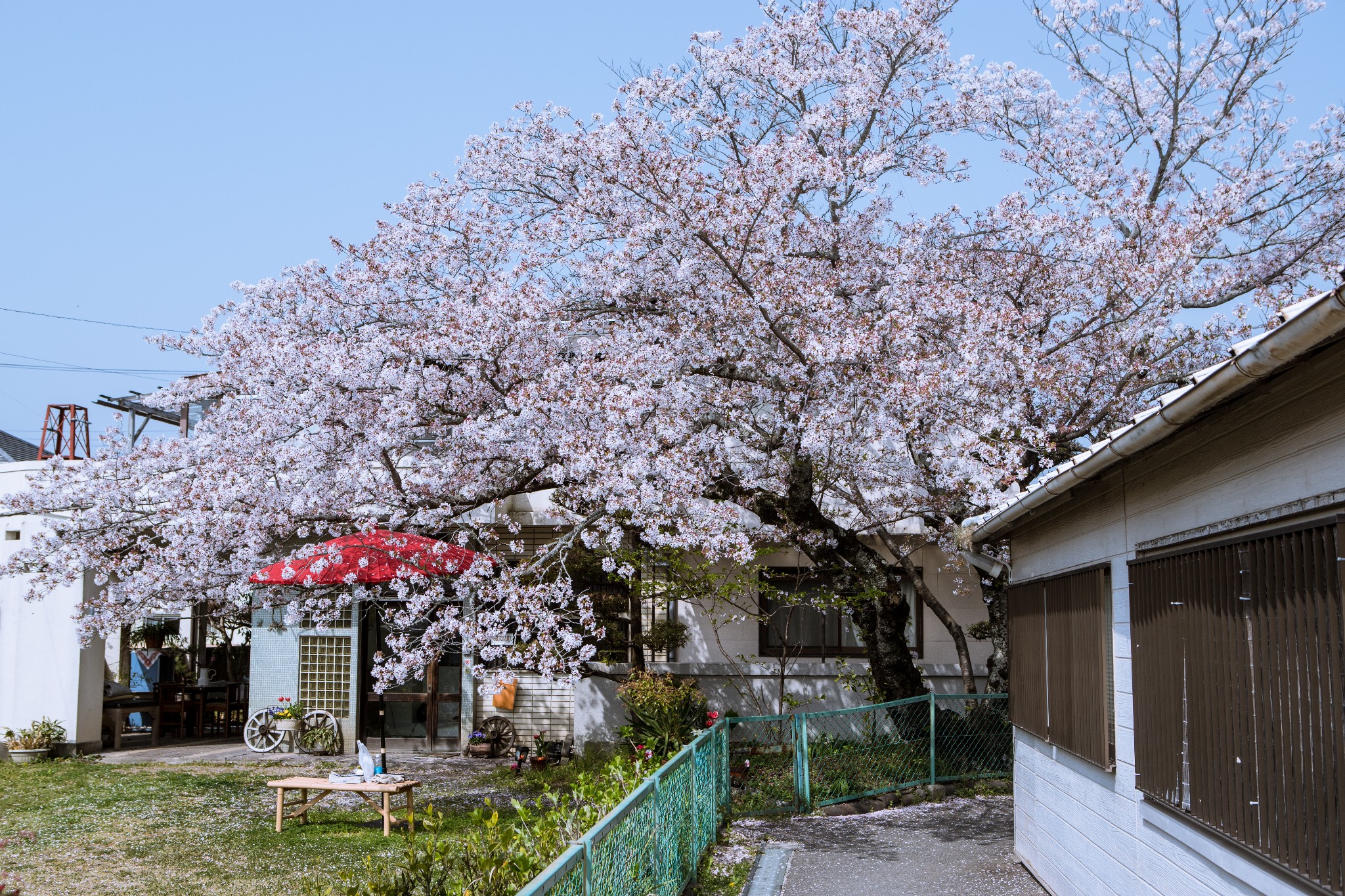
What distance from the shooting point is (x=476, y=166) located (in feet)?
43.3

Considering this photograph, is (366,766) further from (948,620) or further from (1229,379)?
(1229,379)

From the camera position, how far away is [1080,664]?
6.67 meters

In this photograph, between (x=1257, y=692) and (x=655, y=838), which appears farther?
(x=655, y=838)

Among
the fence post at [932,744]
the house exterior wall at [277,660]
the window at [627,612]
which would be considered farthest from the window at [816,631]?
the house exterior wall at [277,660]

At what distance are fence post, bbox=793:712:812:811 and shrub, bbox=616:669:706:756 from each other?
46.9 inches

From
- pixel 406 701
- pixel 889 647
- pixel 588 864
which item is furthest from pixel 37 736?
pixel 588 864

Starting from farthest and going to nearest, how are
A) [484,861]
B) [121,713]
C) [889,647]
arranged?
1. [121,713]
2. [889,647]
3. [484,861]

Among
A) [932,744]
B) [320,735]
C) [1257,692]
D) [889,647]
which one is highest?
[1257,692]

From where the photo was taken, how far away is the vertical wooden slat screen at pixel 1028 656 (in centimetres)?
789

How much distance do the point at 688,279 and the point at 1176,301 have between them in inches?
203

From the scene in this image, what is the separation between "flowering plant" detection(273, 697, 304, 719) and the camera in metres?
16.1

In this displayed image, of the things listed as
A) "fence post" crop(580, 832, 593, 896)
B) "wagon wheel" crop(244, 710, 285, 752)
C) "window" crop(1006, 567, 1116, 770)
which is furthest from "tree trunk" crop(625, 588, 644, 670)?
"fence post" crop(580, 832, 593, 896)

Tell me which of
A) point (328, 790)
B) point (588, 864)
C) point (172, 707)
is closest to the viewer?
point (588, 864)

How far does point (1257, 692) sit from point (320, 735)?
14.5 metres
